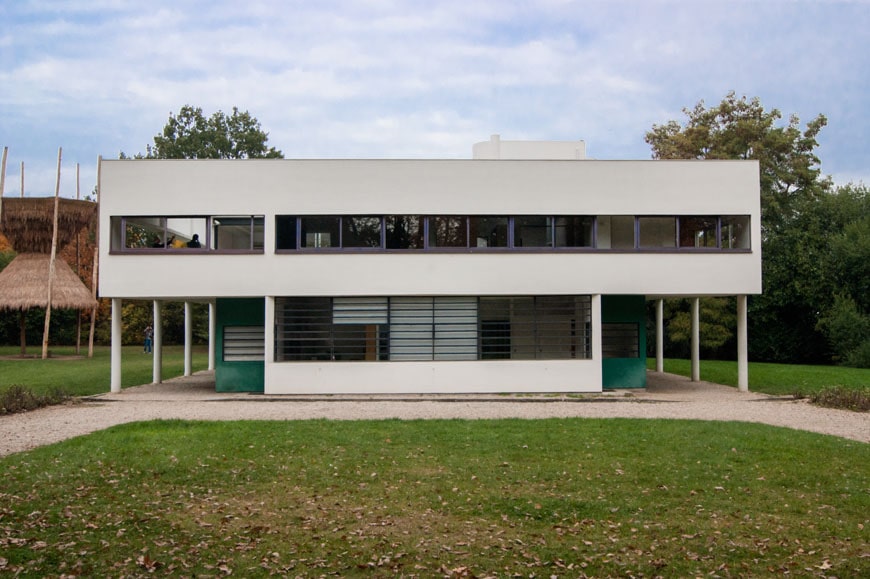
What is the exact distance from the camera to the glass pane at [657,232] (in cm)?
2214

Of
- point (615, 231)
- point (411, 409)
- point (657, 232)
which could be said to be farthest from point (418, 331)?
point (657, 232)

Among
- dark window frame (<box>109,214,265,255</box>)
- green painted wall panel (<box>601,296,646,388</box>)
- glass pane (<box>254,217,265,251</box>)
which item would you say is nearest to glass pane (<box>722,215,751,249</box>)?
green painted wall panel (<box>601,296,646,388</box>)

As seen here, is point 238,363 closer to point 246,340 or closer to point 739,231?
point 246,340

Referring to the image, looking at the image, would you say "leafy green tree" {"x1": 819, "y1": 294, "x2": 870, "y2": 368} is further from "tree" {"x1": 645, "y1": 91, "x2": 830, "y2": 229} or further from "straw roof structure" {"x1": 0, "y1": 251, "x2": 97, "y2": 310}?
"straw roof structure" {"x1": 0, "y1": 251, "x2": 97, "y2": 310}

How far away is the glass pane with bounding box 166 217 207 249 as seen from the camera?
71.9 feet

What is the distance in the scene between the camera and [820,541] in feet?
25.6

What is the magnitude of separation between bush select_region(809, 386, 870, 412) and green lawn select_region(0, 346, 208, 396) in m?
17.9

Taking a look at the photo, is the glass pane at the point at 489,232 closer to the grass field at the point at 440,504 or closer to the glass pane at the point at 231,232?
the glass pane at the point at 231,232

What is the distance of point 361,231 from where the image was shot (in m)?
21.6

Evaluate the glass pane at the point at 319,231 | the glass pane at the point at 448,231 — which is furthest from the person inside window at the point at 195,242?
the glass pane at the point at 448,231

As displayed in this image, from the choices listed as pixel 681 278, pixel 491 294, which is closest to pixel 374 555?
pixel 491 294

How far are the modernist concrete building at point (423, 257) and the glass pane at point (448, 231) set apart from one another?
0.04m

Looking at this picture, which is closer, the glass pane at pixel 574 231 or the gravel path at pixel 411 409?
the gravel path at pixel 411 409

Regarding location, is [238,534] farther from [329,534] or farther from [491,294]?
[491,294]
